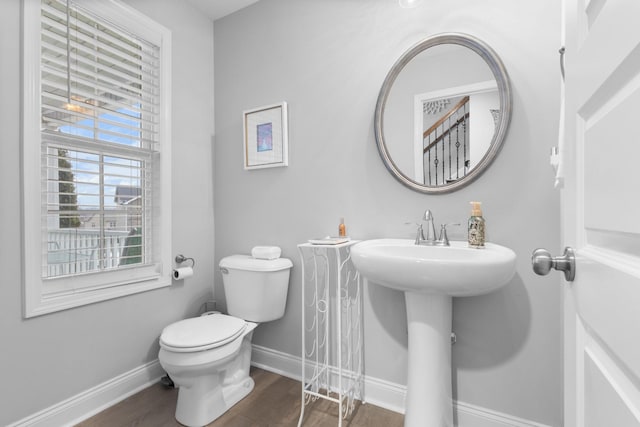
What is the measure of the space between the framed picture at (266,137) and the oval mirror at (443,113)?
617mm

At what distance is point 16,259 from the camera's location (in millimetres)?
1373

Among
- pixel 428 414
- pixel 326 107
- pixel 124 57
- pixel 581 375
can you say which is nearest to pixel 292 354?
pixel 428 414

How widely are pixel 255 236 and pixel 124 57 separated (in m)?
1.28

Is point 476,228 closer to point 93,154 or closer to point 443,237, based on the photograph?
point 443,237

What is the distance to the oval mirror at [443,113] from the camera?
1.42 m

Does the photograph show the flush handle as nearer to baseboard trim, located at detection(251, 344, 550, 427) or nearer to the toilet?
baseboard trim, located at detection(251, 344, 550, 427)

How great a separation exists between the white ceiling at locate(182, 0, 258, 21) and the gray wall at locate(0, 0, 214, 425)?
6cm

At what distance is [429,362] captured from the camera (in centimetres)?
131

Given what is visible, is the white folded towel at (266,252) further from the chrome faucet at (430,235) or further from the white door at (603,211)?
the white door at (603,211)

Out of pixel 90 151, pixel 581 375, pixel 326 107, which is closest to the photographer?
pixel 581 375

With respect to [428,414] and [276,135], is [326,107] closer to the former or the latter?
[276,135]

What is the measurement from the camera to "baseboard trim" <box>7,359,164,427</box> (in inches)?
56.7

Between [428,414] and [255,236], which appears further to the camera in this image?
[255,236]

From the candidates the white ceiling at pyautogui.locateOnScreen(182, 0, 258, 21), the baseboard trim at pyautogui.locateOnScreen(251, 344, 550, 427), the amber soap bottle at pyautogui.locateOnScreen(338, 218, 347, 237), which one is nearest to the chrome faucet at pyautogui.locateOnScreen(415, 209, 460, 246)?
the amber soap bottle at pyautogui.locateOnScreen(338, 218, 347, 237)
